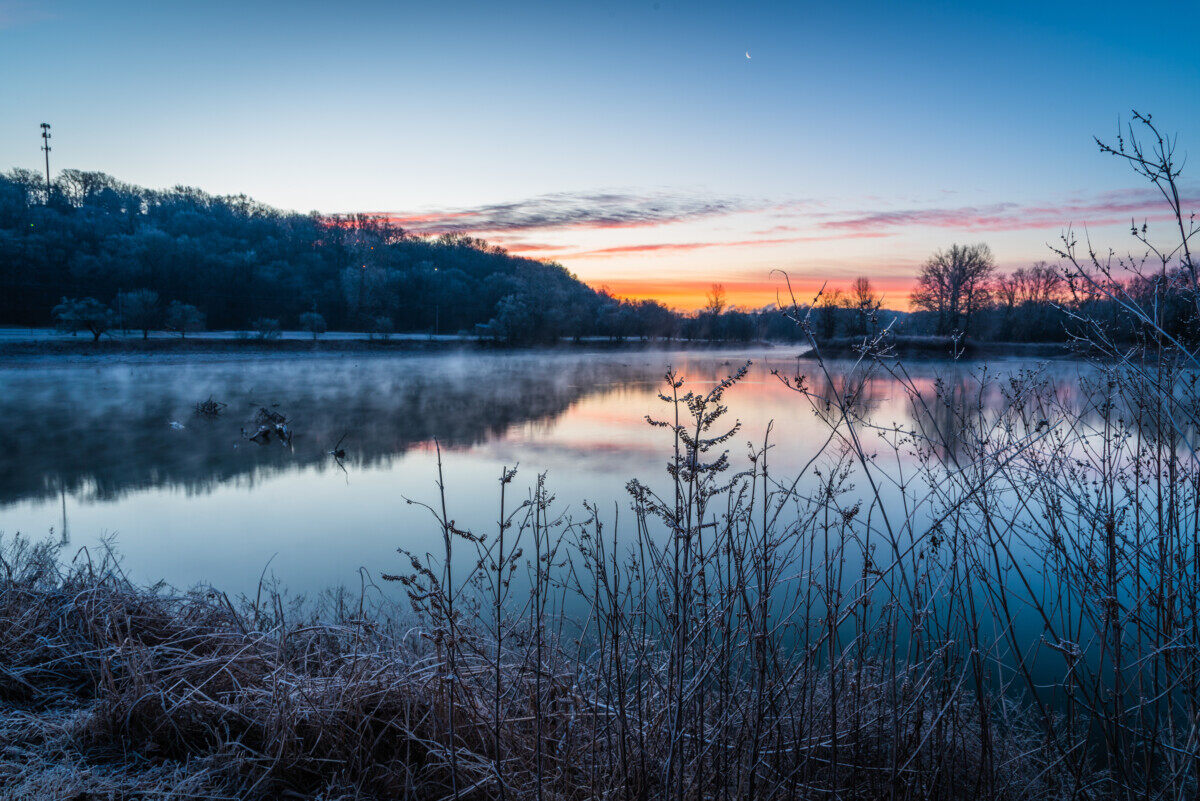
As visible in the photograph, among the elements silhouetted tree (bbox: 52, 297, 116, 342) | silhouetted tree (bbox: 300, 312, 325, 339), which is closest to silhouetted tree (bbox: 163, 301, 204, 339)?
silhouetted tree (bbox: 52, 297, 116, 342)

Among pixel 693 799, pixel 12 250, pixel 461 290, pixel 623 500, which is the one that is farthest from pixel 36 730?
pixel 461 290

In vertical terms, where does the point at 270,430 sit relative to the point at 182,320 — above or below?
below

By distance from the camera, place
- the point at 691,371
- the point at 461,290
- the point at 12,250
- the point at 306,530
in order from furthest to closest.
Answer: the point at 461,290 < the point at 12,250 < the point at 691,371 < the point at 306,530

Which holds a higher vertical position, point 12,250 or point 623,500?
point 12,250

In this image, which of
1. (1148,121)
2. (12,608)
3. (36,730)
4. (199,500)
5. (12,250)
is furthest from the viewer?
(12,250)

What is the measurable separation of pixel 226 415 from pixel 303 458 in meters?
7.89

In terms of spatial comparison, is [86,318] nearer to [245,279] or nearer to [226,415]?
[226,415]

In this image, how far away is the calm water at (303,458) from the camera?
9.78 metres

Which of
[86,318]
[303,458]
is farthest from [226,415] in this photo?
[86,318]

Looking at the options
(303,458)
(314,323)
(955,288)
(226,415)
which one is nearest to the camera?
(303,458)

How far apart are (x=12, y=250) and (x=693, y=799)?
69.0 metres

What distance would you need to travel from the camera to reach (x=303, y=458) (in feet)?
51.6

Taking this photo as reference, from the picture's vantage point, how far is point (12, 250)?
52.3m

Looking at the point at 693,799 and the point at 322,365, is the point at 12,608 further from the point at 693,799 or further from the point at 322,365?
the point at 322,365
